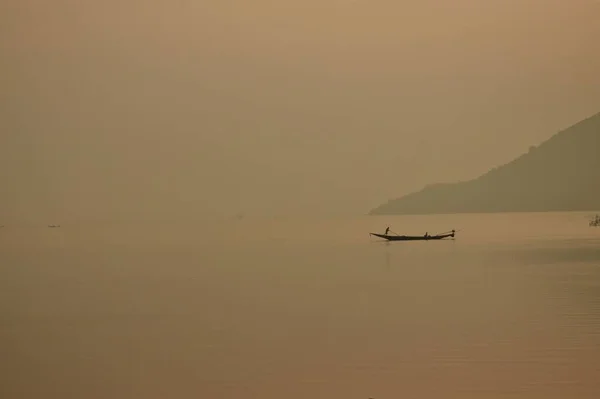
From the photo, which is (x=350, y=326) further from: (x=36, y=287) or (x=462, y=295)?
(x=36, y=287)

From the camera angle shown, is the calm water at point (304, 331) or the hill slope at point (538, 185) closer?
the calm water at point (304, 331)

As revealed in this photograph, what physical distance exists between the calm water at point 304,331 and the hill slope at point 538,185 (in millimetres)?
784

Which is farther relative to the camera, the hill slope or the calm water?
the hill slope

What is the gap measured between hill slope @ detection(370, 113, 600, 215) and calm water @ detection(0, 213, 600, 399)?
78 cm

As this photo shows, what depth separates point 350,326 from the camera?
6.24 metres

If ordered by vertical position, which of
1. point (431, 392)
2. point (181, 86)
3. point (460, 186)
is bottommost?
point (431, 392)

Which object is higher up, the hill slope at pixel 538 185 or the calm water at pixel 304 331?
the hill slope at pixel 538 185

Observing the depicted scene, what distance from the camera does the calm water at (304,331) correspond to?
461cm

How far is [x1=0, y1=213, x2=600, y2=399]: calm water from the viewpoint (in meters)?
4.61

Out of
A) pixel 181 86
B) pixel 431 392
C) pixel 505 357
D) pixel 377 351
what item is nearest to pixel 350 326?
pixel 377 351

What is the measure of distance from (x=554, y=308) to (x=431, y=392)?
280 centimetres

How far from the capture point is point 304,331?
6070mm

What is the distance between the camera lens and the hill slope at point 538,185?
27.8ft

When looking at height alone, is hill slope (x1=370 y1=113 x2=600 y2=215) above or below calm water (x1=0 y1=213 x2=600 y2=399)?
above
